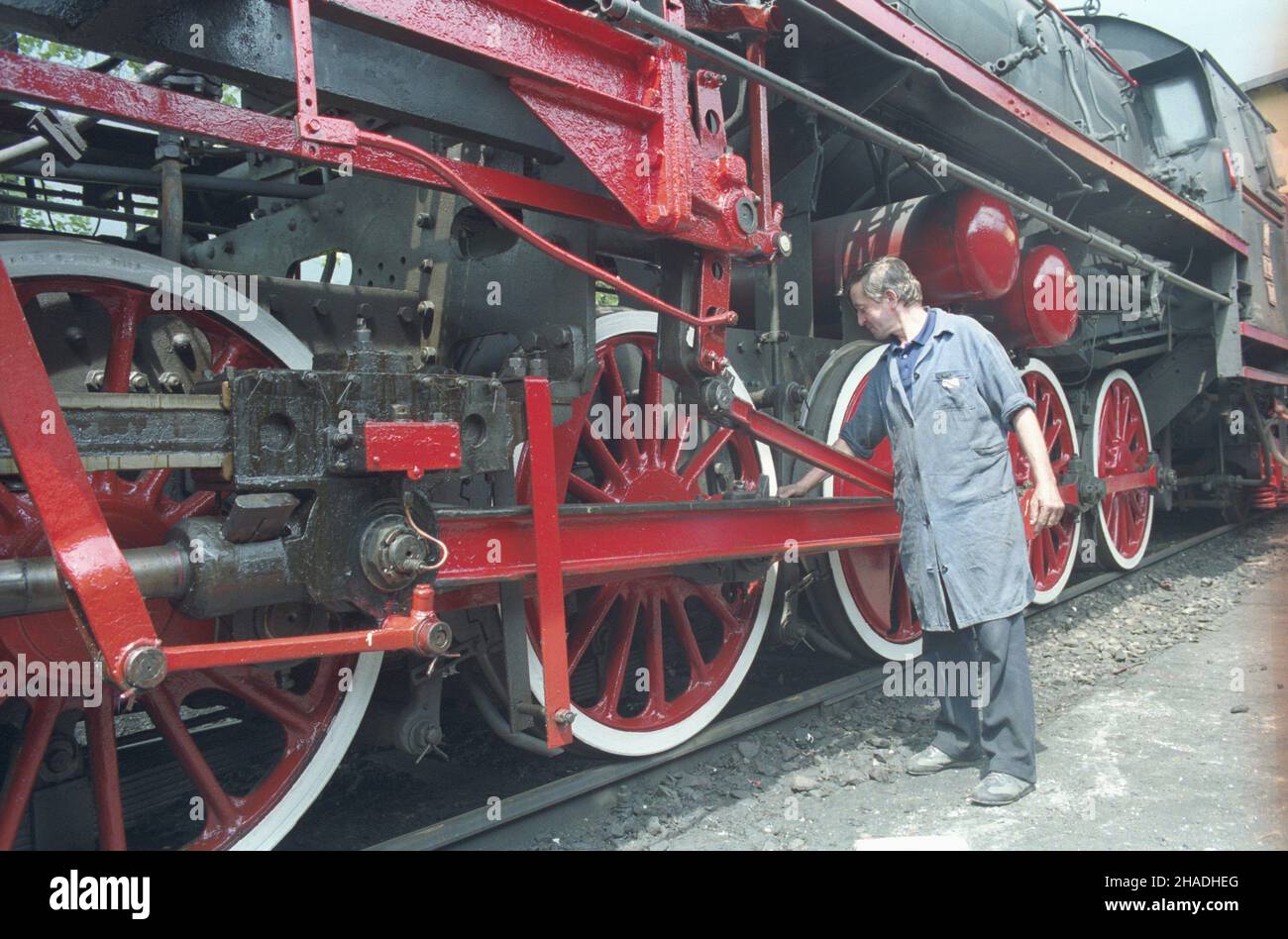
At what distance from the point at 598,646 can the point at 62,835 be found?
167cm

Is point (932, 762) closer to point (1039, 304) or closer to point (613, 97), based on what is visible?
point (613, 97)

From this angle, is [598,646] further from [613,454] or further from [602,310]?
[602,310]

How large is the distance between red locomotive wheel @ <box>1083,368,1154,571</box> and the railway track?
112 inches

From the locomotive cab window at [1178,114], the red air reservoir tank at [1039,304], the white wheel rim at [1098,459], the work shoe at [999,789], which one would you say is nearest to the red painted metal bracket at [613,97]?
the work shoe at [999,789]

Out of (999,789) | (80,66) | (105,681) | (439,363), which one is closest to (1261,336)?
(999,789)

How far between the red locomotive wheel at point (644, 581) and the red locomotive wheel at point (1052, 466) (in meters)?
2.24

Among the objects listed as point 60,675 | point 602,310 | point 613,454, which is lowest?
point 60,675

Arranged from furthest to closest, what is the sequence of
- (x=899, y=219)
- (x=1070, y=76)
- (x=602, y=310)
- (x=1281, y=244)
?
(x=1281, y=244), (x=1070, y=76), (x=899, y=219), (x=602, y=310)

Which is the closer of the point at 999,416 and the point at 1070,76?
the point at 999,416

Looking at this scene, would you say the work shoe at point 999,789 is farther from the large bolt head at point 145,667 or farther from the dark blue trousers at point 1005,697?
the large bolt head at point 145,667

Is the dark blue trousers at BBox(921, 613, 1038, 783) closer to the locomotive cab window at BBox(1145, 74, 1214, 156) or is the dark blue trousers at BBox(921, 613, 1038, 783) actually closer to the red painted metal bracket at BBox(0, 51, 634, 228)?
the red painted metal bracket at BBox(0, 51, 634, 228)

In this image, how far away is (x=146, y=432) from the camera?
165cm
